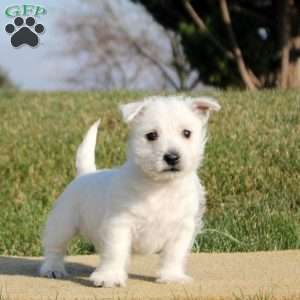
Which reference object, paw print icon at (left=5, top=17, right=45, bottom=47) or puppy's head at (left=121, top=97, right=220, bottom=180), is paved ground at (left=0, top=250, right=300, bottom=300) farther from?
paw print icon at (left=5, top=17, right=45, bottom=47)

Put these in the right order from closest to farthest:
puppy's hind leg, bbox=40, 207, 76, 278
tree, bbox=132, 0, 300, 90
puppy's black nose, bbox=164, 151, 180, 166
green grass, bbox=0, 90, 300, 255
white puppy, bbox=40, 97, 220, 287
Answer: puppy's black nose, bbox=164, 151, 180, 166, white puppy, bbox=40, 97, 220, 287, puppy's hind leg, bbox=40, 207, 76, 278, green grass, bbox=0, 90, 300, 255, tree, bbox=132, 0, 300, 90

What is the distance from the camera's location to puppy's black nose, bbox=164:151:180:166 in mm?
3754

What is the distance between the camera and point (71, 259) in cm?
540

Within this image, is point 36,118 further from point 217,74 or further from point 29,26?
point 217,74

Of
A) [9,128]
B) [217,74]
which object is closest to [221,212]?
[9,128]

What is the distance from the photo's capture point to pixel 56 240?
4.44 m

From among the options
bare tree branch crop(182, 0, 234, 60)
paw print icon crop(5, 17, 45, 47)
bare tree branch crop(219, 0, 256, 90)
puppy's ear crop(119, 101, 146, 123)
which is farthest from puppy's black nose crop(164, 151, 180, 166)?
bare tree branch crop(182, 0, 234, 60)

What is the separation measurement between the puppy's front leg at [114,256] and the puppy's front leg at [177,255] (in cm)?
22

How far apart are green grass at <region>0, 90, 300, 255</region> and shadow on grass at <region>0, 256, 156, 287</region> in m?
0.96

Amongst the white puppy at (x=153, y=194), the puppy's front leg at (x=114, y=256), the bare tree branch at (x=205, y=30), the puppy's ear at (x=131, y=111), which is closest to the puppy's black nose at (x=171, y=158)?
the white puppy at (x=153, y=194)

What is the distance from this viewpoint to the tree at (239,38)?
18.0 metres

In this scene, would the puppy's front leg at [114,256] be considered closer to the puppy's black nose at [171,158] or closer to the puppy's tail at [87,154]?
the puppy's black nose at [171,158]

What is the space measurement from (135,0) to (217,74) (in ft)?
8.03

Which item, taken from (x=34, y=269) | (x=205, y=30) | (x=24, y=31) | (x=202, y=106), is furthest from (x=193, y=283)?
(x=205, y=30)
